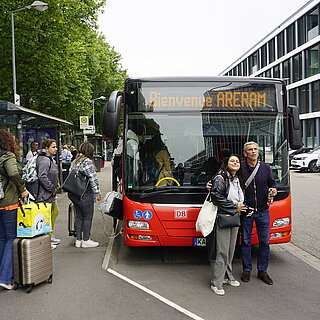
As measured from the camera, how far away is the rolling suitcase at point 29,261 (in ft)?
15.4

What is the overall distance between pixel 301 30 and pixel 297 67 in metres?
3.79

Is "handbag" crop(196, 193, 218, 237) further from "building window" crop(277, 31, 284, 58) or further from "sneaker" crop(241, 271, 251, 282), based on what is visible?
"building window" crop(277, 31, 284, 58)

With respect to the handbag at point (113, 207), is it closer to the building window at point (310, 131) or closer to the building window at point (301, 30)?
the building window at point (310, 131)

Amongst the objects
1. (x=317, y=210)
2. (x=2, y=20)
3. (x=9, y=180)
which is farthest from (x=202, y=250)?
(x=2, y=20)

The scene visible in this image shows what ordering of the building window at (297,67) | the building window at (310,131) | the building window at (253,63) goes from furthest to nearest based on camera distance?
the building window at (253,63), the building window at (297,67), the building window at (310,131)

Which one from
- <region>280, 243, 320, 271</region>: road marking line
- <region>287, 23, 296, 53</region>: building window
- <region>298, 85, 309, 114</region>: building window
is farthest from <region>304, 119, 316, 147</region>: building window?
<region>280, 243, 320, 271</region>: road marking line

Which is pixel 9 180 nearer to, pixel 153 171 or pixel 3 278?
pixel 3 278

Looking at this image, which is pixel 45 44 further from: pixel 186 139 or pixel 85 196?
pixel 186 139

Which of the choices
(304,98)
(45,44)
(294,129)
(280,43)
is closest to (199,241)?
(294,129)

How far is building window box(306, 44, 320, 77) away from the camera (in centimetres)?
3894

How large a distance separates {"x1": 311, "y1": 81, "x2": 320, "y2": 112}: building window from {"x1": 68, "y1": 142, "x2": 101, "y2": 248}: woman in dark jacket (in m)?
35.9

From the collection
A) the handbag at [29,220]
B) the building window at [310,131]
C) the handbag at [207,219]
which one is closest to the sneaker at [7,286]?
the handbag at [29,220]

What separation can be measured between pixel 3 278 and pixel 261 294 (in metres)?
3.05

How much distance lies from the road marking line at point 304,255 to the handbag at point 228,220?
1862mm
